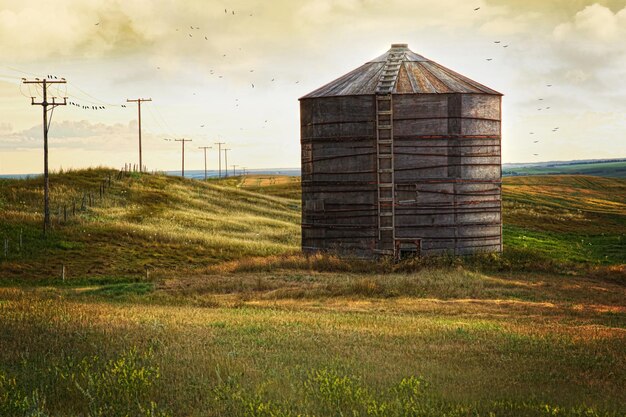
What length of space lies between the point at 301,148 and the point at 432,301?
1473 centimetres

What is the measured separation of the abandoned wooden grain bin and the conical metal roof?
0.30ft

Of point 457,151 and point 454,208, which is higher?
point 457,151

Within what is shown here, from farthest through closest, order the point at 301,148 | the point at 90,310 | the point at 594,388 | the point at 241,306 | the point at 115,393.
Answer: the point at 301,148 < the point at 241,306 < the point at 90,310 < the point at 594,388 < the point at 115,393

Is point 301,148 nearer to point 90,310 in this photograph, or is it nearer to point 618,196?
point 90,310

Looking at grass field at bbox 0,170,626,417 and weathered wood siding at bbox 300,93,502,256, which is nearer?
grass field at bbox 0,170,626,417

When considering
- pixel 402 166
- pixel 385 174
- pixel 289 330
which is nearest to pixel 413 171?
pixel 402 166

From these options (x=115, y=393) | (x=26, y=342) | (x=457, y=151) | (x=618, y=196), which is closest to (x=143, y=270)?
(x=457, y=151)

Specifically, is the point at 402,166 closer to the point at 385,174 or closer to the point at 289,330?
the point at 385,174

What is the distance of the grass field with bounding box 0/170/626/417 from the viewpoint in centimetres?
1054

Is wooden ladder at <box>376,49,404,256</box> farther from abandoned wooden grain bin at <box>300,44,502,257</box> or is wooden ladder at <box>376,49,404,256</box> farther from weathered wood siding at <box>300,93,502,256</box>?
weathered wood siding at <box>300,93,502,256</box>

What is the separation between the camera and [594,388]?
12.0 m

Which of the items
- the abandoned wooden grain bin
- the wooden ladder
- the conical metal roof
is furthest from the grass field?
the conical metal roof

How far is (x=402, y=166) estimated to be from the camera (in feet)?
118

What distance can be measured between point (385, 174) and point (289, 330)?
19.3 m
